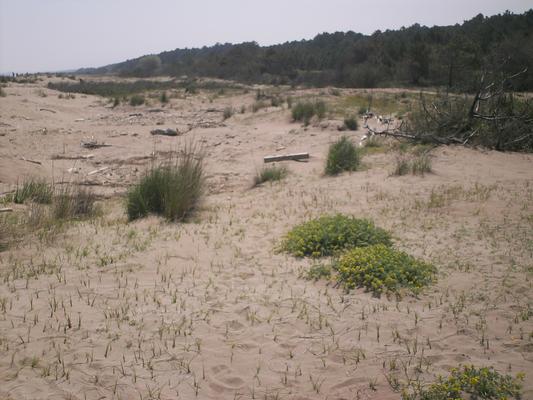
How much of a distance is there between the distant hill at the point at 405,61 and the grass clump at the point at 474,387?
13548mm

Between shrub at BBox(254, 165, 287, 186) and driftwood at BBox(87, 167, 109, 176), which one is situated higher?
shrub at BBox(254, 165, 287, 186)

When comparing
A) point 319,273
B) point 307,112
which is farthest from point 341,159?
point 307,112

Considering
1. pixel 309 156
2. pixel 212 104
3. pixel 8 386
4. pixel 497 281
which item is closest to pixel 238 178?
pixel 309 156

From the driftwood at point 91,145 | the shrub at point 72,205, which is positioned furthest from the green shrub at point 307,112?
the shrub at point 72,205

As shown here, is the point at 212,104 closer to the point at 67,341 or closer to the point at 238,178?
the point at 238,178

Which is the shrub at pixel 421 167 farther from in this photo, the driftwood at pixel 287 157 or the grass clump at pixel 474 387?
the grass clump at pixel 474 387

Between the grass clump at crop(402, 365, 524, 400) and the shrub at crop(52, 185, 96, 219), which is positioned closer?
the grass clump at crop(402, 365, 524, 400)

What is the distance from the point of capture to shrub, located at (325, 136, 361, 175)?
9.03 m

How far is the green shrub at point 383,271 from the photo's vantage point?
4281 mm

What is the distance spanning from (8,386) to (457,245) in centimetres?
446

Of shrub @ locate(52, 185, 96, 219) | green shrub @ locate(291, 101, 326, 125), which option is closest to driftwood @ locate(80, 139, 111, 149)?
shrub @ locate(52, 185, 96, 219)

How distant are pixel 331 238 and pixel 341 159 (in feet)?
13.4

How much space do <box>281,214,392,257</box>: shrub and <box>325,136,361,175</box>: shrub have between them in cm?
355

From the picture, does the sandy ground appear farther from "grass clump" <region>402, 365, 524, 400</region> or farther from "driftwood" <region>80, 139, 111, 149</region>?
"driftwood" <region>80, 139, 111, 149</region>
